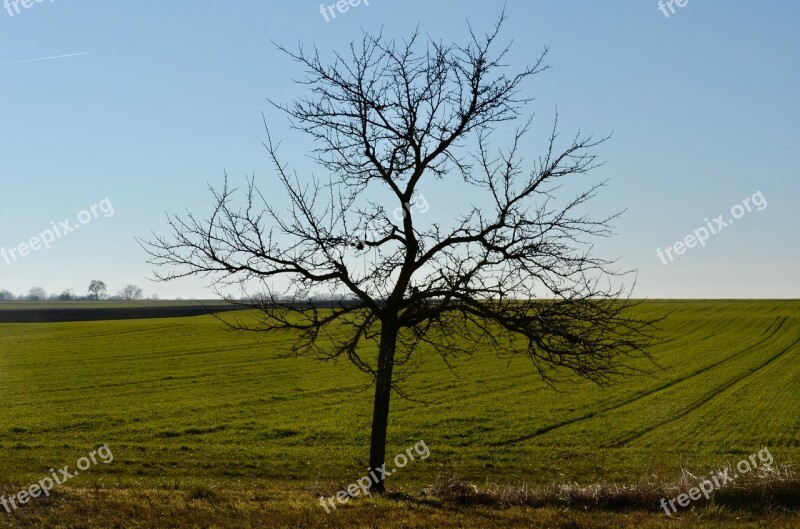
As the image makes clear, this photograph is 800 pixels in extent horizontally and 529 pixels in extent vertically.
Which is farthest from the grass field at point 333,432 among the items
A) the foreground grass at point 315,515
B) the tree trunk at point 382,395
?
the tree trunk at point 382,395

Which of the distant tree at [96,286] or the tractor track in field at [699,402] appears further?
the distant tree at [96,286]

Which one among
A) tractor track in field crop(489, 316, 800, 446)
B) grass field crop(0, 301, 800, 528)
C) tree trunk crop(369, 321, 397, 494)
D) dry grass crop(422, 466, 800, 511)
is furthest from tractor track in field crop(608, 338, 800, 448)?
tree trunk crop(369, 321, 397, 494)

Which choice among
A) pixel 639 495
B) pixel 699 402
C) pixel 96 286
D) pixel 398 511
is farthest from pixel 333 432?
pixel 96 286

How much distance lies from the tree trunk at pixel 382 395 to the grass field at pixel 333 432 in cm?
72

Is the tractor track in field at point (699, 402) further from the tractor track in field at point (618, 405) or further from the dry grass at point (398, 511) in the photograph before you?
the dry grass at point (398, 511)

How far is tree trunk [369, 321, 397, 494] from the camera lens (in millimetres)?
12930

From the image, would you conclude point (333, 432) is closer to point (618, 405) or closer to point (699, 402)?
point (618, 405)

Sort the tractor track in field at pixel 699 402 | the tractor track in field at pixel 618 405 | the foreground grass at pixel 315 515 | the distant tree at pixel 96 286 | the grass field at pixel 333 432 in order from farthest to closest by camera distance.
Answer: the distant tree at pixel 96 286 < the tractor track in field at pixel 699 402 < the tractor track in field at pixel 618 405 < the grass field at pixel 333 432 < the foreground grass at pixel 315 515

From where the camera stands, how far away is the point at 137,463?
808 inches

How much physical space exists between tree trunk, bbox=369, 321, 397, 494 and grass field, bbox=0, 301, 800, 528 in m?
0.72

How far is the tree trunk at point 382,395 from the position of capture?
509 inches

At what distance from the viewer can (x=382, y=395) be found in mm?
13297

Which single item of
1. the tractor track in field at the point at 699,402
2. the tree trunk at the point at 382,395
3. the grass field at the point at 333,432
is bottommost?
the tractor track in field at the point at 699,402

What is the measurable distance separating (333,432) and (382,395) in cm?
1388
